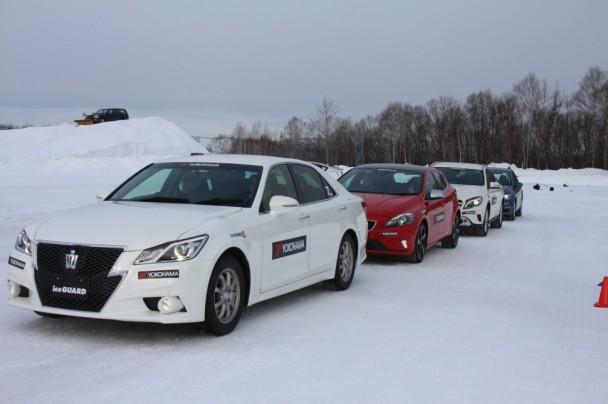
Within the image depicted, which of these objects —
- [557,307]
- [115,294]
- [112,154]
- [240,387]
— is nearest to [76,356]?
[115,294]

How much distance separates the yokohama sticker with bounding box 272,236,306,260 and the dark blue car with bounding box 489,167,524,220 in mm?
14363

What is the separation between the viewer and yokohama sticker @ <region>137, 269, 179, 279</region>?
18.9 feet

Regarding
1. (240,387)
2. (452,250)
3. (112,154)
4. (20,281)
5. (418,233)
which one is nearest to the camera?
(240,387)

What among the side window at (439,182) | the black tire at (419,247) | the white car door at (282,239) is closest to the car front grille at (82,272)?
the white car door at (282,239)

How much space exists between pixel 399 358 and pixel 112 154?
54620mm

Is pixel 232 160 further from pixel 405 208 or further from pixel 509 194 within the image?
pixel 509 194

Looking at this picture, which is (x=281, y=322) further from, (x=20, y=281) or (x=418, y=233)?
(x=418, y=233)

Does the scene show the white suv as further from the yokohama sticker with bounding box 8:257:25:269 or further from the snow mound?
the snow mound

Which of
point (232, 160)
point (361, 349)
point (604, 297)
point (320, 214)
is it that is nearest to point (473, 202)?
point (604, 297)

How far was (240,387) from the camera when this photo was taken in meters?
4.96

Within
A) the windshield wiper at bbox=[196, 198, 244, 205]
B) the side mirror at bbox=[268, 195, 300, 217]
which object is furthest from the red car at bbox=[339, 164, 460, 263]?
the windshield wiper at bbox=[196, 198, 244, 205]

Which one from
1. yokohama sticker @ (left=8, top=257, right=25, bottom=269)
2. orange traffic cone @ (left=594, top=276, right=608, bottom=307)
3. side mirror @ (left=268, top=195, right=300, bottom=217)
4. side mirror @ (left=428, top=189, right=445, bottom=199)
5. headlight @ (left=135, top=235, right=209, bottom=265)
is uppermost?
side mirror @ (left=268, top=195, right=300, bottom=217)

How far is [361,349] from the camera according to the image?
20.2 ft

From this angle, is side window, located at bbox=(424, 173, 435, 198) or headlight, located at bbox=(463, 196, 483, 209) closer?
side window, located at bbox=(424, 173, 435, 198)
